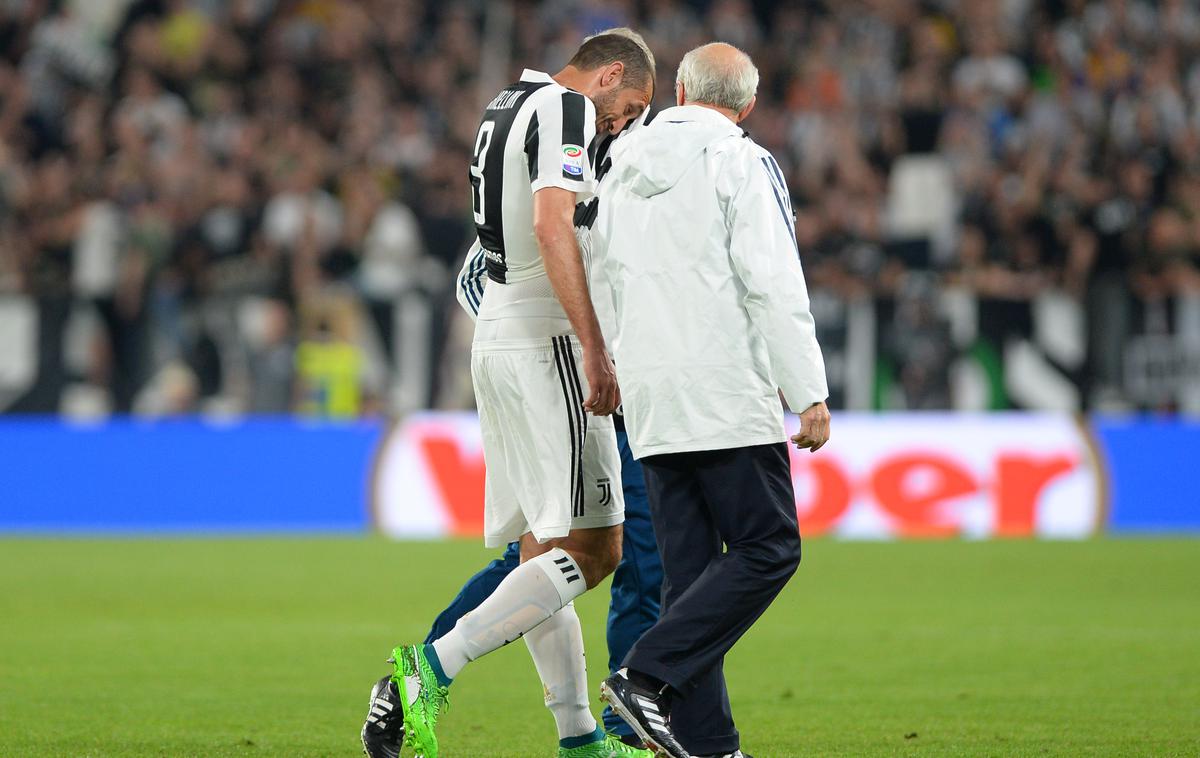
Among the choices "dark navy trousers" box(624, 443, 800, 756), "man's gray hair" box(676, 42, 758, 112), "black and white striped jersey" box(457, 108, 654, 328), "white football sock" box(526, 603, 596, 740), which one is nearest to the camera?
"dark navy trousers" box(624, 443, 800, 756)

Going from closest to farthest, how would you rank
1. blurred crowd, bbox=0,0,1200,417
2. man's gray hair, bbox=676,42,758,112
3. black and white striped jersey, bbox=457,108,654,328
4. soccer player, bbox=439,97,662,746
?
man's gray hair, bbox=676,42,758,112 → black and white striped jersey, bbox=457,108,654,328 → soccer player, bbox=439,97,662,746 → blurred crowd, bbox=0,0,1200,417

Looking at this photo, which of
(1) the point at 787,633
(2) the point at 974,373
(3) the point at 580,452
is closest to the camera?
(3) the point at 580,452

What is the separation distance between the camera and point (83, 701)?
21.6ft

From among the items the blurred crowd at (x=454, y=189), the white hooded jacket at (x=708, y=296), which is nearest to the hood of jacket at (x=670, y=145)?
the white hooded jacket at (x=708, y=296)

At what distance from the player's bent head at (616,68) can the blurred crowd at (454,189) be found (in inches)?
363

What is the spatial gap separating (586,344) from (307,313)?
34.1 ft

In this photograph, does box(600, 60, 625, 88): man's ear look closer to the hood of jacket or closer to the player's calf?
the hood of jacket

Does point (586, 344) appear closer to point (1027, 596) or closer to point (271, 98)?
point (1027, 596)

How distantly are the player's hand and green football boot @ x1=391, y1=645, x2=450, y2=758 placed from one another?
0.93m

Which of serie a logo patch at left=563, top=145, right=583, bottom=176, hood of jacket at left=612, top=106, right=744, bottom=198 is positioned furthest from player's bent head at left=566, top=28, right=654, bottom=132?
hood of jacket at left=612, top=106, right=744, bottom=198

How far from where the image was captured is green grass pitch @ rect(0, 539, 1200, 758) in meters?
5.77

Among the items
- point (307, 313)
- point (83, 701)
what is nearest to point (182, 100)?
point (307, 313)

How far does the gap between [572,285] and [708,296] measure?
0.45m

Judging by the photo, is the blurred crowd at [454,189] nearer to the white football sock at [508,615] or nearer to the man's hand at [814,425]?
the white football sock at [508,615]
